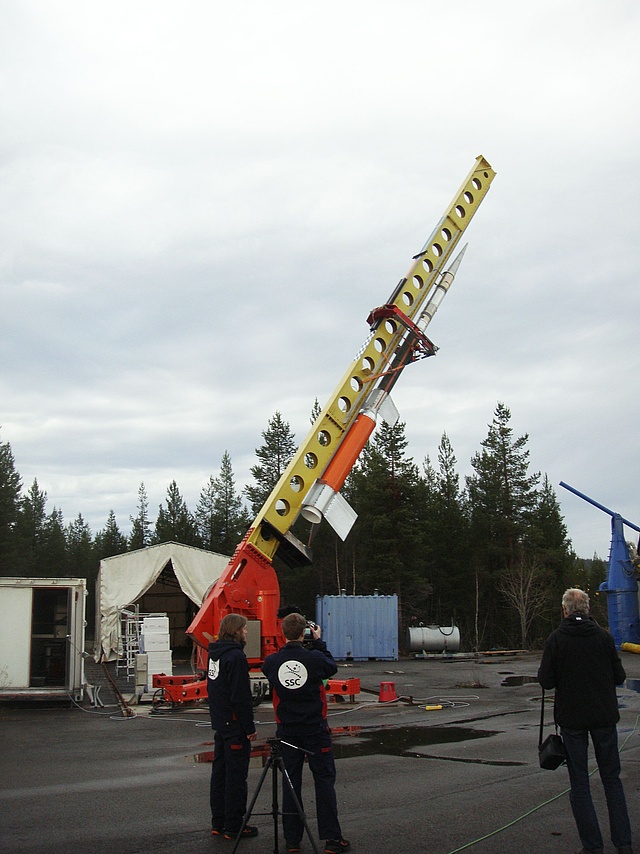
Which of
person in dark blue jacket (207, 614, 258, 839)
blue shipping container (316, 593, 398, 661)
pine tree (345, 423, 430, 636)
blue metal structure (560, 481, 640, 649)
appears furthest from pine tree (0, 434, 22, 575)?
person in dark blue jacket (207, 614, 258, 839)

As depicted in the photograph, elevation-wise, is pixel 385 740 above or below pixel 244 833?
below

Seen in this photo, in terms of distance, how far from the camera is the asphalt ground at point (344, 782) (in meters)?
5.76

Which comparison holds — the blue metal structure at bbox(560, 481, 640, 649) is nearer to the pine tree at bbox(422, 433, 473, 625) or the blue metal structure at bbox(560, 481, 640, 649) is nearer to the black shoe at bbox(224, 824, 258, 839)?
the black shoe at bbox(224, 824, 258, 839)

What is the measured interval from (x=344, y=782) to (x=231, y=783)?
89.8 inches

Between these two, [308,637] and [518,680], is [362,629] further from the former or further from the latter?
[308,637]

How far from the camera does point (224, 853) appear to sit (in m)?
5.44

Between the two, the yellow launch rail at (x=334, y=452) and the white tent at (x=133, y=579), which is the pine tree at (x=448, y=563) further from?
the yellow launch rail at (x=334, y=452)

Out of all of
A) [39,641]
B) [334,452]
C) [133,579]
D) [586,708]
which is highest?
[334,452]

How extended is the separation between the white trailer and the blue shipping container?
15.7 meters

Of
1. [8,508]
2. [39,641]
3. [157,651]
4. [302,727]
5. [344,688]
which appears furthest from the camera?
[8,508]

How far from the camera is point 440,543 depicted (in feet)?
162

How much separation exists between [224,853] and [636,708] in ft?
35.8

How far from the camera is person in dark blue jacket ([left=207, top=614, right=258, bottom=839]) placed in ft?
19.1

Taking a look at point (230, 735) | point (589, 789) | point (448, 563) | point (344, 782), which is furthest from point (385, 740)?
point (448, 563)
